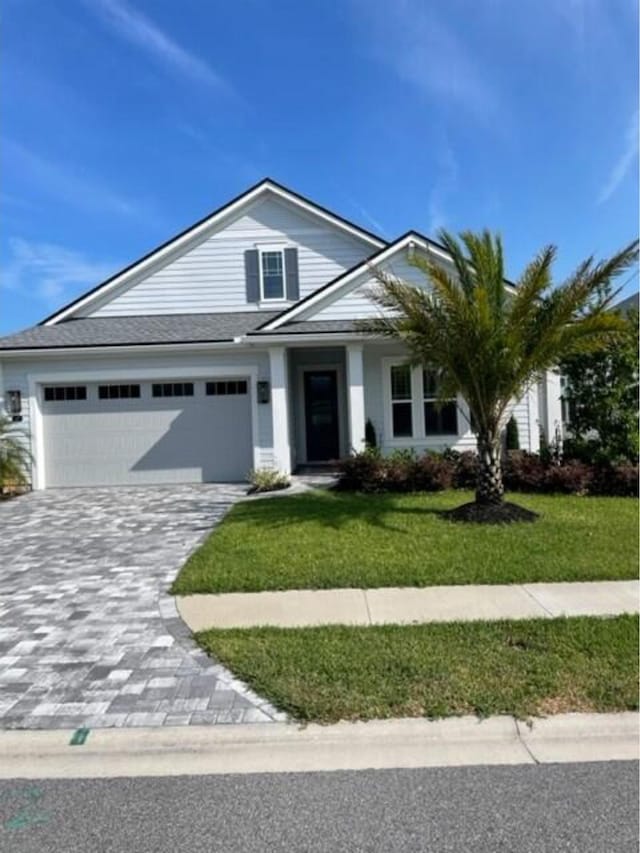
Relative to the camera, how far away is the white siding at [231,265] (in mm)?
16312

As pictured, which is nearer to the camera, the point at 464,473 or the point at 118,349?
the point at 464,473

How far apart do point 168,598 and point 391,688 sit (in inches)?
108

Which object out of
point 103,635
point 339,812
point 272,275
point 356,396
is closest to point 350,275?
point 356,396

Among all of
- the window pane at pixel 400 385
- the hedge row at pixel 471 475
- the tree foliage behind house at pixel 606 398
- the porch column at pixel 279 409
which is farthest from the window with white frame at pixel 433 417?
the porch column at pixel 279 409

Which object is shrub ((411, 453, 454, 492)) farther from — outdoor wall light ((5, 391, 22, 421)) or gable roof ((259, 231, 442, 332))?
outdoor wall light ((5, 391, 22, 421))

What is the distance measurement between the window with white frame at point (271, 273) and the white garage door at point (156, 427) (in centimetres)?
341

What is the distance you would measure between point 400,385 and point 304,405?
2.88 m

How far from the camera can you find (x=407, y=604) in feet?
18.2

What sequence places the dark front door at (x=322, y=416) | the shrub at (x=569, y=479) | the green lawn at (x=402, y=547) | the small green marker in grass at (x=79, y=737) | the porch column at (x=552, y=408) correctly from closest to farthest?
the small green marker in grass at (x=79, y=737), the green lawn at (x=402, y=547), the shrub at (x=569, y=479), the porch column at (x=552, y=408), the dark front door at (x=322, y=416)

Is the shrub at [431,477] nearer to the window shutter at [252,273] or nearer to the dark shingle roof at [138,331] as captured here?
the dark shingle roof at [138,331]

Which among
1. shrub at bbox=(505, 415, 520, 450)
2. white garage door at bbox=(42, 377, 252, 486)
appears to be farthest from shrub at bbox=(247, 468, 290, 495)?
shrub at bbox=(505, 415, 520, 450)

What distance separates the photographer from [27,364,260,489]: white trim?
45.7 ft

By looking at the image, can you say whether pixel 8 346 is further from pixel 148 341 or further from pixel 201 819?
pixel 201 819

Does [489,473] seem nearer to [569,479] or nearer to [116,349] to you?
[569,479]
